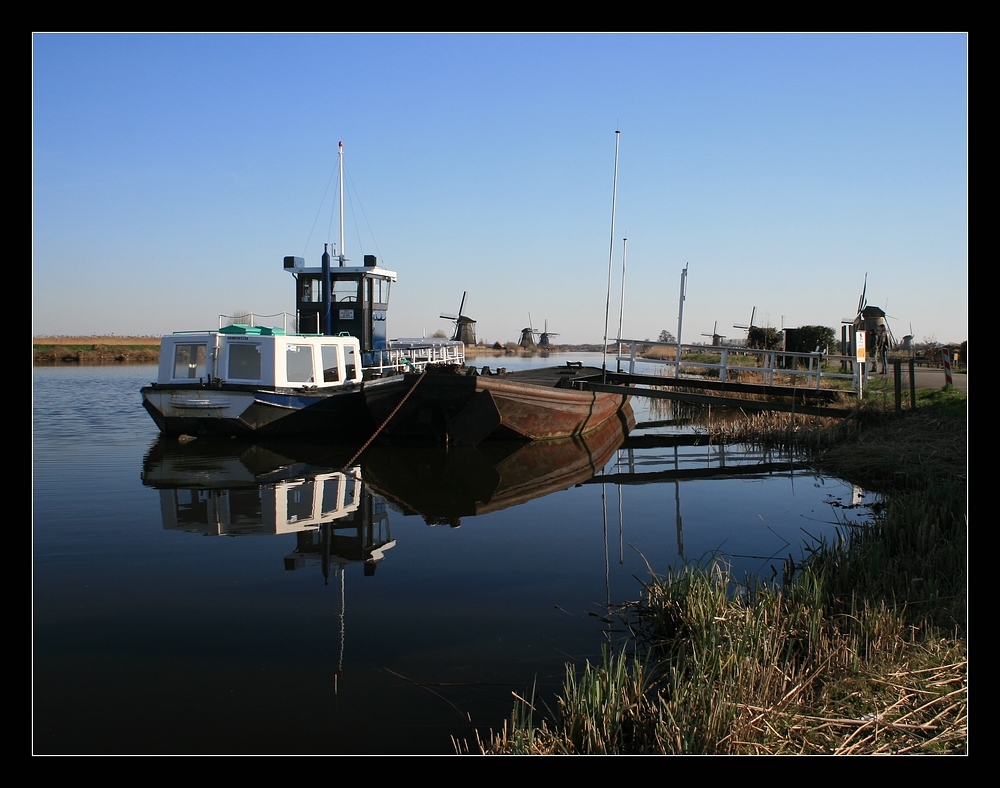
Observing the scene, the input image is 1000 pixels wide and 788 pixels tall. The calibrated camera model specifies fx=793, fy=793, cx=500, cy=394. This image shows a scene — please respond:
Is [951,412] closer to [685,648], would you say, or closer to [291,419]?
[685,648]

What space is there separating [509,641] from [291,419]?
11.1 metres

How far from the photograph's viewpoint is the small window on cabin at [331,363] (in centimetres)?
1675

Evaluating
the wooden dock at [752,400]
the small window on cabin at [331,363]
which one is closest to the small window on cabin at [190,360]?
the small window on cabin at [331,363]

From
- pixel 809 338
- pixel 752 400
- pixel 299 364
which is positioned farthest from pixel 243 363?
pixel 809 338

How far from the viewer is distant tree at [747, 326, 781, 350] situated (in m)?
31.6

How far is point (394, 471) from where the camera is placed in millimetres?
13125

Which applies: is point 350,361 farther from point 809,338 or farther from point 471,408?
point 809,338

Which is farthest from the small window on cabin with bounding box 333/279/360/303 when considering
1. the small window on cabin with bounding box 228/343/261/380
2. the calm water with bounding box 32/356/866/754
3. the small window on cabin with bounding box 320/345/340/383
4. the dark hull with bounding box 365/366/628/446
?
the calm water with bounding box 32/356/866/754

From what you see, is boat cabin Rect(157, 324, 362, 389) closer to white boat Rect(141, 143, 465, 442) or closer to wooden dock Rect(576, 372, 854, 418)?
white boat Rect(141, 143, 465, 442)

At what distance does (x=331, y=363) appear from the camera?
16938 millimetres

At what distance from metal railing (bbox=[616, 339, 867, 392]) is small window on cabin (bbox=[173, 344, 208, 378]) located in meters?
9.11

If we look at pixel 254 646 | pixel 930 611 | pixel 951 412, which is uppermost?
pixel 951 412
